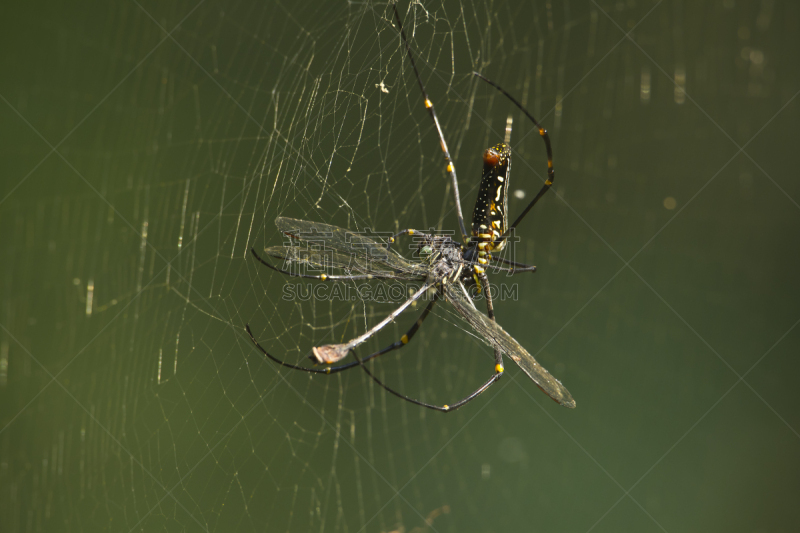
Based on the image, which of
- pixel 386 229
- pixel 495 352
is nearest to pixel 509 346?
pixel 495 352

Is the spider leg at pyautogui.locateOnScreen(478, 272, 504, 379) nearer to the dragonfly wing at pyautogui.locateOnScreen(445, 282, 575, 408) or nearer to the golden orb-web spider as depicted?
the golden orb-web spider

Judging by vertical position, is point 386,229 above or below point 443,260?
below

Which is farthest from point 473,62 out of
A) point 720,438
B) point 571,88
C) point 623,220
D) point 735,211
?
point 720,438

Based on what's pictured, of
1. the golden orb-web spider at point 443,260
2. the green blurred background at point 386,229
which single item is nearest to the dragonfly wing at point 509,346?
the golden orb-web spider at point 443,260

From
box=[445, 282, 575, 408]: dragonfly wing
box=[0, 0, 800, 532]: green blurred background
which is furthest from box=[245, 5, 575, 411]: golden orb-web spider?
box=[0, 0, 800, 532]: green blurred background

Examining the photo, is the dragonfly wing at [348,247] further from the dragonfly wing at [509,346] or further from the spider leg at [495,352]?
the spider leg at [495,352]

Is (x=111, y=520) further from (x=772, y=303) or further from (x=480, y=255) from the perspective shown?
(x=772, y=303)

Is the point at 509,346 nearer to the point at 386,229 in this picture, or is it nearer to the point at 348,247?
the point at 348,247
